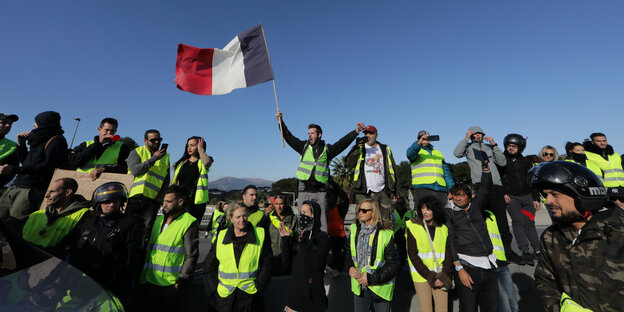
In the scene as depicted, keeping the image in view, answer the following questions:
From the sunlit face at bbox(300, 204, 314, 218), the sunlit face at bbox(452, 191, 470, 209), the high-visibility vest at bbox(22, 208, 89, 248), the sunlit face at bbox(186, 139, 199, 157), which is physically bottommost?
the high-visibility vest at bbox(22, 208, 89, 248)

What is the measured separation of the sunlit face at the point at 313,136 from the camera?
A: 4.80 metres

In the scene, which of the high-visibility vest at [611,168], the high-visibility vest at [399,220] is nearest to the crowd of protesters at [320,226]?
the high-visibility vest at [611,168]

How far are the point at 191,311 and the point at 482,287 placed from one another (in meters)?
4.19

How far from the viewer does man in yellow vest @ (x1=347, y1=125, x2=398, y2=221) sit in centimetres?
487

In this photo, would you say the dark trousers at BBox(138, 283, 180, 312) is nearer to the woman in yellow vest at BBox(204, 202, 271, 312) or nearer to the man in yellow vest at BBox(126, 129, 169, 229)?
the woman in yellow vest at BBox(204, 202, 271, 312)

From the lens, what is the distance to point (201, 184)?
4.68 metres

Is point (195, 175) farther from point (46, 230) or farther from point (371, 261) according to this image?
point (371, 261)

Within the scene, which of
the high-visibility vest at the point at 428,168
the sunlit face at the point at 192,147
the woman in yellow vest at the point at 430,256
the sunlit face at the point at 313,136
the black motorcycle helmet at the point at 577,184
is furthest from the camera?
the high-visibility vest at the point at 428,168

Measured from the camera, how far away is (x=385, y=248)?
11.4ft

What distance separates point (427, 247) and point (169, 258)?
3416mm

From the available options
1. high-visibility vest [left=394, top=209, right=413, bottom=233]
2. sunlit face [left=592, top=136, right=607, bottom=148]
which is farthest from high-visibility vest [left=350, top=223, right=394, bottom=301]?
sunlit face [left=592, top=136, right=607, bottom=148]

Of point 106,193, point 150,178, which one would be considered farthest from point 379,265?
point 150,178

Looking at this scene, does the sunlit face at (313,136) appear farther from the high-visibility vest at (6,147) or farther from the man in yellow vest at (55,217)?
the high-visibility vest at (6,147)

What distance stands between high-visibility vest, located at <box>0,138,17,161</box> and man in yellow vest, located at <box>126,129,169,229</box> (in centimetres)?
184
